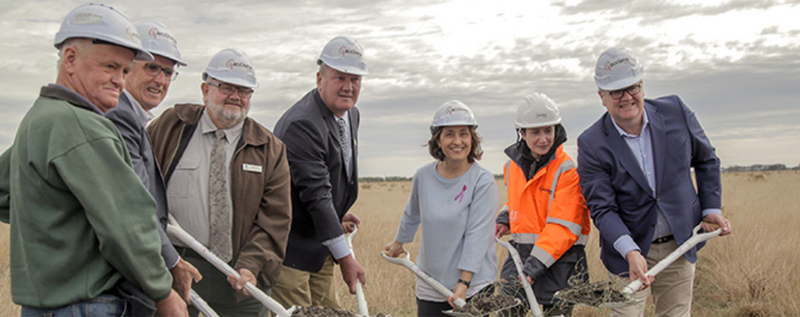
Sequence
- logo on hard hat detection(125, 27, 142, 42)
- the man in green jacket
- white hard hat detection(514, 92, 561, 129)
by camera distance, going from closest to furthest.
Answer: the man in green jacket → logo on hard hat detection(125, 27, 142, 42) → white hard hat detection(514, 92, 561, 129)

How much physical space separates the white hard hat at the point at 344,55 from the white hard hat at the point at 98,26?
213cm

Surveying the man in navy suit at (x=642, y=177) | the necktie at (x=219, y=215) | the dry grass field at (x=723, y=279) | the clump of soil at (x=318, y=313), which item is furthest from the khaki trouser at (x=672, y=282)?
the necktie at (x=219, y=215)

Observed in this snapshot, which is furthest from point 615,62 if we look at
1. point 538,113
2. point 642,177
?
point 642,177

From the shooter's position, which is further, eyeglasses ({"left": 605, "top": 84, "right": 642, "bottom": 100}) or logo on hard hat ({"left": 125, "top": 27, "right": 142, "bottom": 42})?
eyeglasses ({"left": 605, "top": 84, "right": 642, "bottom": 100})

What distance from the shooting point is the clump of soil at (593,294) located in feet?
14.7

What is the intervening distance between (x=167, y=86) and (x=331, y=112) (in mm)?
1344

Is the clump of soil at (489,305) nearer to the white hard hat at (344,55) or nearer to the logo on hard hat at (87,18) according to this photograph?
the white hard hat at (344,55)

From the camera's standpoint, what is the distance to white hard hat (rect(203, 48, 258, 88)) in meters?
4.26

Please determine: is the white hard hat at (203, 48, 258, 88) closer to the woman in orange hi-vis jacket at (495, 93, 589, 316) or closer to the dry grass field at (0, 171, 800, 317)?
the woman in orange hi-vis jacket at (495, 93, 589, 316)

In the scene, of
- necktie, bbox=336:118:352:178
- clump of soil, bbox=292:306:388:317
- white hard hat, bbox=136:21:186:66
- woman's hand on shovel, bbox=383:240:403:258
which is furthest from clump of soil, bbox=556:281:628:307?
white hard hat, bbox=136:21:186:66

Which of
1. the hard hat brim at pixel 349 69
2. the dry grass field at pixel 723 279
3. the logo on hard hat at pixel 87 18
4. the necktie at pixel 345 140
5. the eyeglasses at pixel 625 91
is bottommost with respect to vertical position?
the dry grass field at pixel 723 279

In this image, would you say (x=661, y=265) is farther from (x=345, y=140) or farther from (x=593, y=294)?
(x=345, y=140)

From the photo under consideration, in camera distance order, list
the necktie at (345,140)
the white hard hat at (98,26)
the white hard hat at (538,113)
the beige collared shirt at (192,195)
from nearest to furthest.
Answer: the white hard hat at (98,26) → the beige collared shirt at (192,195) → the white hard hat at (538,113) → the necktie at (345,140)

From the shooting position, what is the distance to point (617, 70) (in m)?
4.88
